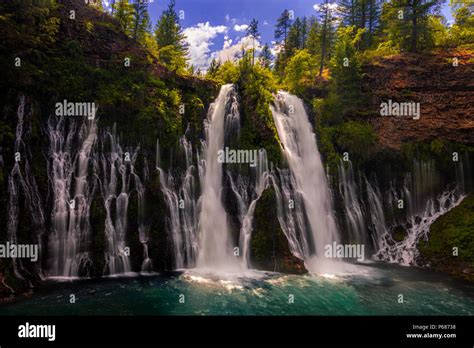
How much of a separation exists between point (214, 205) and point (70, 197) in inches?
308

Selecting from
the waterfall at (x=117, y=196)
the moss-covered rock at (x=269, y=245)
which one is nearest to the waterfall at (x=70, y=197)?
the waterfall at (x=117, y=196)

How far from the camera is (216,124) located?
20703 millimetres

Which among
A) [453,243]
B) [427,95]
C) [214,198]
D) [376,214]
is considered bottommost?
[453,243]

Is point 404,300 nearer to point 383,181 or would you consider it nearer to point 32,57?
point 383,181

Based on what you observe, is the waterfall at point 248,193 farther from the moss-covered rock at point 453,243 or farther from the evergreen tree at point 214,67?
the moss-covered rock at point 453,243

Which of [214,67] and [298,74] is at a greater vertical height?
[214,67]

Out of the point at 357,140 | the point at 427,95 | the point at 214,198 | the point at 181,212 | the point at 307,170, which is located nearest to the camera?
the point at 181,212

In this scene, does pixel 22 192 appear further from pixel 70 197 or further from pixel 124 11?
pixel 124 11

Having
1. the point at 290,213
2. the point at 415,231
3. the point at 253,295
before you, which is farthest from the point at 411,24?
the point at 253,295

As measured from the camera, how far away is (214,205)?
59.8 ft

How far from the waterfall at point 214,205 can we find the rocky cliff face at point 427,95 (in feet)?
40.6

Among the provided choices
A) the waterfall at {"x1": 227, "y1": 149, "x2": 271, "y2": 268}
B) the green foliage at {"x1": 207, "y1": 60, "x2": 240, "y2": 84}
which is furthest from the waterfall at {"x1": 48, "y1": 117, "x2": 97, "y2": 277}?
the green foliage at {"x1": 207, "y1": 60, "x2": 240, "y2": 84}

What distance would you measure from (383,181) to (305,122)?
7.43 metres

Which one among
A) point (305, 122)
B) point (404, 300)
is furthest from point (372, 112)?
point (404, 300)
